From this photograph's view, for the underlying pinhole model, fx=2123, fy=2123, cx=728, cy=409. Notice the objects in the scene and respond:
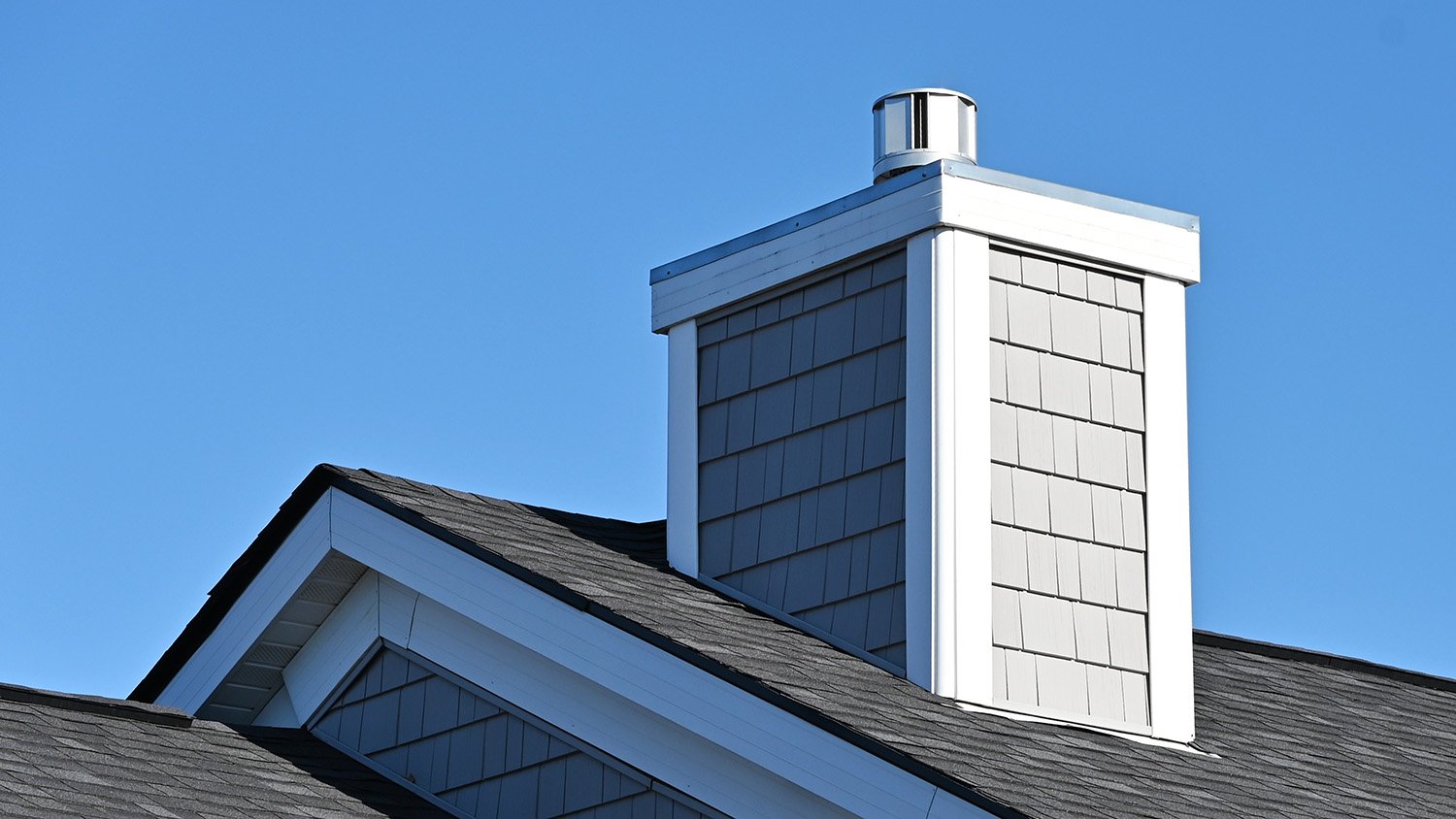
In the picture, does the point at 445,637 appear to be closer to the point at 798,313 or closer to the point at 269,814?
the point at 269,814

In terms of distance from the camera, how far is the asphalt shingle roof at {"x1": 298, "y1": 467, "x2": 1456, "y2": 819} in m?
7.32

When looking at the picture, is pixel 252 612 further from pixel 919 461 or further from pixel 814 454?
pixel 919 461

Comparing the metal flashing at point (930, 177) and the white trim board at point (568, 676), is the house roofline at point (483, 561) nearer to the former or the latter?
the white trim board at point (568, 676)

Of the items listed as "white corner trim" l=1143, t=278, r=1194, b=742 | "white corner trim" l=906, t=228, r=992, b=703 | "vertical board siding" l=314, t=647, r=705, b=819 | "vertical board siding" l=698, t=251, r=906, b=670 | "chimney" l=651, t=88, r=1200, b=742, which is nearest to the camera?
"vertical board siding" l=314, t=647, r=705, b=819

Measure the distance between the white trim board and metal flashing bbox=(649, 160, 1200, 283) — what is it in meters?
1.93

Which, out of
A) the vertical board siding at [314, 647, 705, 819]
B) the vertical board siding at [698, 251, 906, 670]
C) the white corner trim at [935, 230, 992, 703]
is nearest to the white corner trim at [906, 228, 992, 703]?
the white corner trim at [935, 230, 992, 703]

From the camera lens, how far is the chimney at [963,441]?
848 centimetres

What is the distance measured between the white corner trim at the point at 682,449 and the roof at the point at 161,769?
1629 millimetres

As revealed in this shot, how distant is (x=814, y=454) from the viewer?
899cm

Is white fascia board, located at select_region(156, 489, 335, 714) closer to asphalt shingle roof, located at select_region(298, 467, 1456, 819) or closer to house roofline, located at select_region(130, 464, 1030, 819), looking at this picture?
house roofline, located at select_region(130, 464, 1030, 819)

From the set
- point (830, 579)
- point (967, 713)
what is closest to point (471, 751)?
point (830, 579)

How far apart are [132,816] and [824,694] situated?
2.43m

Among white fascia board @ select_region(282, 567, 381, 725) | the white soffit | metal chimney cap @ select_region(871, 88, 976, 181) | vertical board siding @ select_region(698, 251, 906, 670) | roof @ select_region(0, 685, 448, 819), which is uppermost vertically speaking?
metal chimney cap @ select_region(871, 88, 976, 181)

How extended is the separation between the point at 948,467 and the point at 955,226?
3.30 ft
